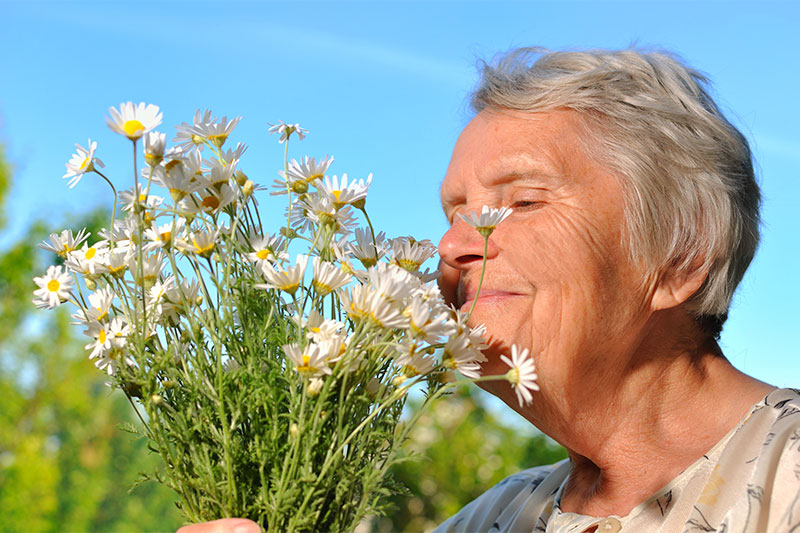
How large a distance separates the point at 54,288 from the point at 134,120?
0.25m

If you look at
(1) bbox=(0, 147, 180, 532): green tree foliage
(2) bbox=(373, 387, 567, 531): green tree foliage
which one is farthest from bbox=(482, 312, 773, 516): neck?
(1) bbox=(0, 147, 180, 532): green tree foliage

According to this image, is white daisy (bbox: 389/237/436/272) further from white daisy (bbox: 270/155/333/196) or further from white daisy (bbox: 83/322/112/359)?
white daisy (bbox: 83/322/112/359)

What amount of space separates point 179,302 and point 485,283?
51cm

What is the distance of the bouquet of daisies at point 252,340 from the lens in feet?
2.60

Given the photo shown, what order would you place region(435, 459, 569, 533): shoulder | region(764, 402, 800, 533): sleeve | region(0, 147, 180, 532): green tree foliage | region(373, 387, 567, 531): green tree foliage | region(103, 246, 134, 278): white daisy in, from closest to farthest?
1. region(103, 246, 134, 278): white daisy
2. region(764, 402, 800, 533): sleeve
3. region(435, 459, 569, 533): shoulder
4. region(373, 387, 567, 531): green tree foliage
5. region(0, 147, 180, 532): green tree foliage

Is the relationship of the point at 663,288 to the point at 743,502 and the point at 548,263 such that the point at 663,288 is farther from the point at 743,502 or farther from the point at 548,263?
the point at 743,502

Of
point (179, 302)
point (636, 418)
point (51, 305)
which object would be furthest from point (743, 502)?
point (51, 305)

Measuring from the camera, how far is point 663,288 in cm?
134

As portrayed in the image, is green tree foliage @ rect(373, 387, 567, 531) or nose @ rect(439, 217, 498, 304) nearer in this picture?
nose @ rect(439, 217, 498, 304)

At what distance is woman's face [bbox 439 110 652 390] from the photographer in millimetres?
A: 1169

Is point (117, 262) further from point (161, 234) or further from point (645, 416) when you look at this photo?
point (645, 416)

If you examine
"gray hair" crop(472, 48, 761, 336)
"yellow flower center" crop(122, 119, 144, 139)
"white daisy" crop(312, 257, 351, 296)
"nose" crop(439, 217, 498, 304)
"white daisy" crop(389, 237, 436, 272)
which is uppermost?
"gray hair" crop(472, 48, 761, 336)

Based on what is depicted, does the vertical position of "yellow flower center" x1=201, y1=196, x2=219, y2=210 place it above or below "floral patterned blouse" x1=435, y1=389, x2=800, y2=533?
above

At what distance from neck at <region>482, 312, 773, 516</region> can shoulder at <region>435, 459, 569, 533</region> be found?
23 centimetres
